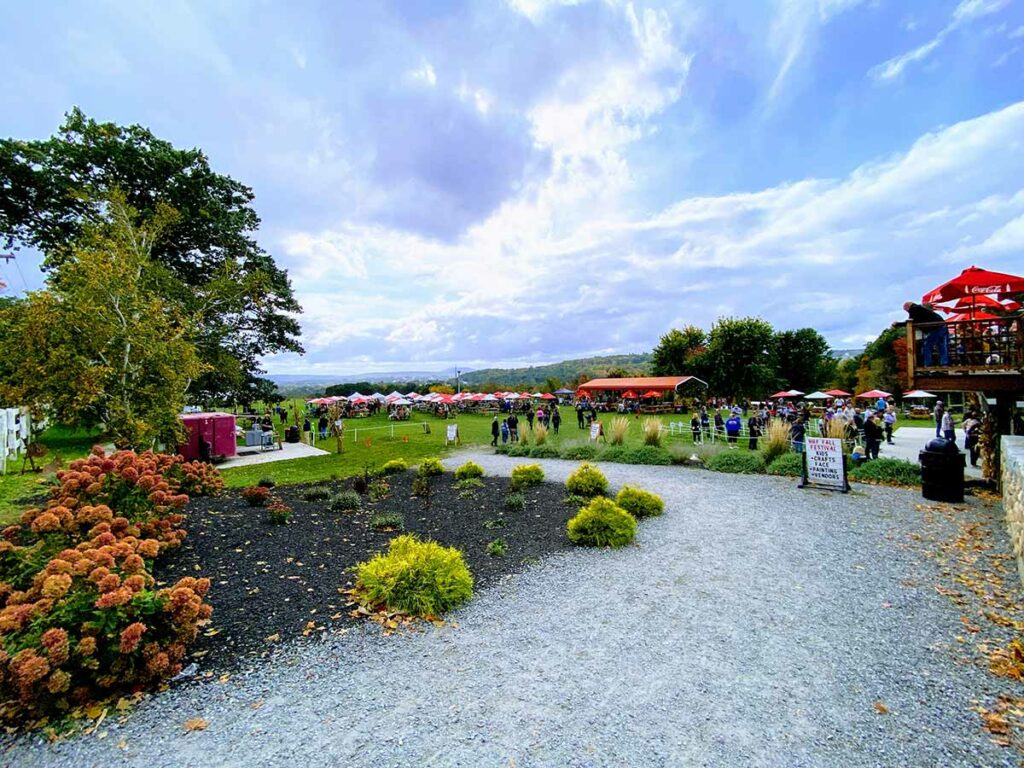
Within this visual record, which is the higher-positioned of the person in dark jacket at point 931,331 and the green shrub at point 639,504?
the person in dark jacket at point 931,331

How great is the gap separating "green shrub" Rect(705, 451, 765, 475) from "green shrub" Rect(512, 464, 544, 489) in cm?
488

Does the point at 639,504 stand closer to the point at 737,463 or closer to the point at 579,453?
the point at 737,463

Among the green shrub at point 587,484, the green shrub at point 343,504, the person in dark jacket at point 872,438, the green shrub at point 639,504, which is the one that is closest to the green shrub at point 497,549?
the green shrub at point 639,504

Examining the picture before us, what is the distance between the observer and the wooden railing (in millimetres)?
7845

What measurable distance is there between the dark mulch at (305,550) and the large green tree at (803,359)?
166ft

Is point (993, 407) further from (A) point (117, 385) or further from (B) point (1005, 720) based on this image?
(A) point (117, 385)

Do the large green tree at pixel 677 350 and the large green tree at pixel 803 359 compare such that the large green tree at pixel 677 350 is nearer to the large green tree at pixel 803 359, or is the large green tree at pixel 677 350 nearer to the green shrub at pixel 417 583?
the large green tree at pixel 803 359

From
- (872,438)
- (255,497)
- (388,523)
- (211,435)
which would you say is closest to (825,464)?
(872,438)

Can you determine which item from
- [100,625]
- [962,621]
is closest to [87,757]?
[100,625]

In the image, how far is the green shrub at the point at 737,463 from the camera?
11.3 m

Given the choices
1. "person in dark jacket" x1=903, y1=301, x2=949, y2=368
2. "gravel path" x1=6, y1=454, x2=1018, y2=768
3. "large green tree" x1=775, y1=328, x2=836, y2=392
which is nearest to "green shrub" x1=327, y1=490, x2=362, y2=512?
"gravel path" x1=6, y1=454, x2=1018, y2=768

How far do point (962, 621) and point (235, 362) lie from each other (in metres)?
18.6

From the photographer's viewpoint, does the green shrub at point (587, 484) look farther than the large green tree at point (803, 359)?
No

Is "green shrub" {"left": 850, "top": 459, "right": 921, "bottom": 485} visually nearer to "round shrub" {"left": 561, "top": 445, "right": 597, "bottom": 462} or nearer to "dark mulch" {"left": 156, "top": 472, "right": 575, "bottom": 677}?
"round shrub" {"left": 561, "top": 445, "right": 597, "bottom": 462}
